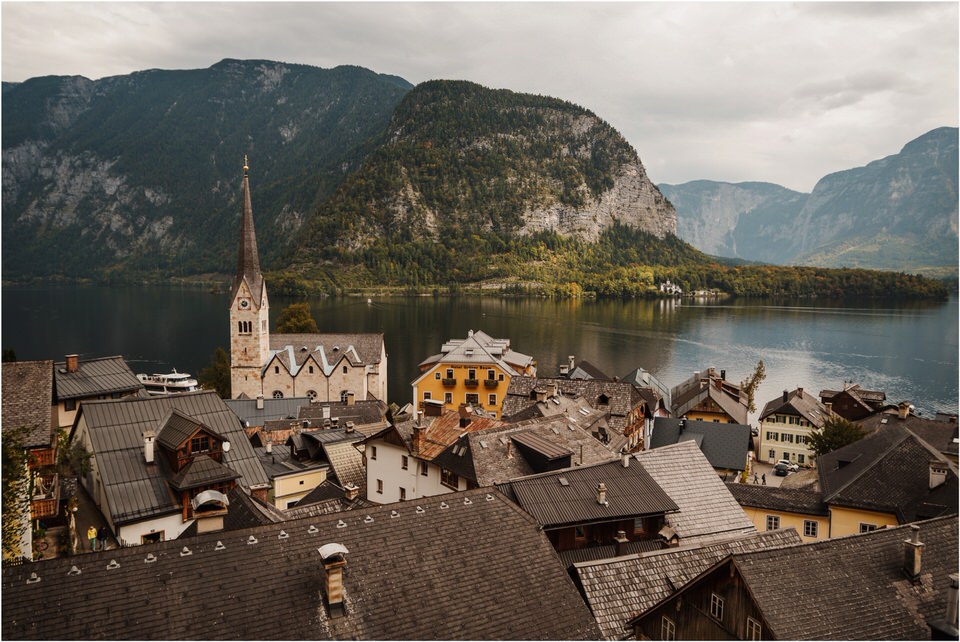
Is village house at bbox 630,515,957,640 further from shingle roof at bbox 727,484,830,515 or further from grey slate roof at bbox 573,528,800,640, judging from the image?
shingle roof at bbox 727,484,830,515

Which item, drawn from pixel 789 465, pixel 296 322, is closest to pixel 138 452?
pixel 789 465

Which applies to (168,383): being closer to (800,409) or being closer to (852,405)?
(800,409)

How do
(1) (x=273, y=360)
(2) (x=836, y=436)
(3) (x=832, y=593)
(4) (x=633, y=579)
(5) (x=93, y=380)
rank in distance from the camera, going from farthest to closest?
(1) (x=273, y=360) < (2) (x=836, y=436) < (5) (x=93, y=380) < (4) (x=633, y=579) < (3) (x=832, y=593)

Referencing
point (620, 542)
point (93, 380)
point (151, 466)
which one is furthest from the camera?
point (93, 380)

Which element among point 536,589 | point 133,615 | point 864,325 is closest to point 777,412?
point 536,589

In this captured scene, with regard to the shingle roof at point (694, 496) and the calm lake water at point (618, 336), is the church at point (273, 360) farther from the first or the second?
the shingle roof at point (694, 496)

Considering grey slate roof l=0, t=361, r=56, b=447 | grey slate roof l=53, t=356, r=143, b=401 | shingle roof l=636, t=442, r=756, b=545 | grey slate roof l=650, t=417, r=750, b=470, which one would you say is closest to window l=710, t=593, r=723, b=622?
shingle roof l=636, t=442, r=756, b=545
